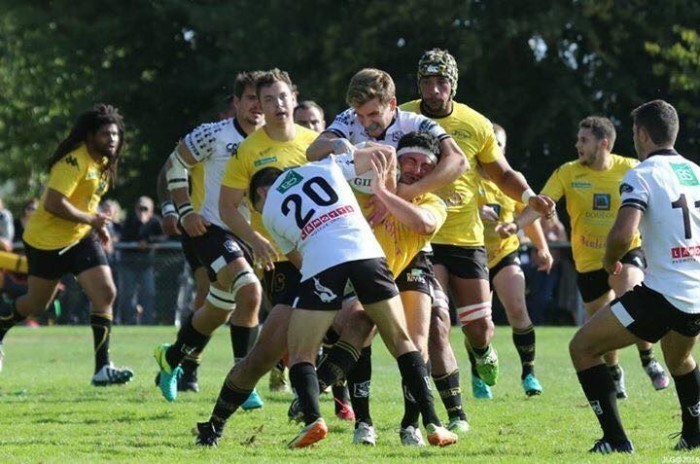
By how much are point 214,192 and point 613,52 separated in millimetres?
19489

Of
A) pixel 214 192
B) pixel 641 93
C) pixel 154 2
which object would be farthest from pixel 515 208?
pixel 154 2

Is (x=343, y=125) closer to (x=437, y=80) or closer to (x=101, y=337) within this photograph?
(x=437, y=80)

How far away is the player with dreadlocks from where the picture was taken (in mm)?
12117

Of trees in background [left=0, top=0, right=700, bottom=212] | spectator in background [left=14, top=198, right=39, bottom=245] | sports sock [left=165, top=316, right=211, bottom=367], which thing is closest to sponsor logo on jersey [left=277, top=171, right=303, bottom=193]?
sports sock [left=165, top=316, right=211, bottom=367]

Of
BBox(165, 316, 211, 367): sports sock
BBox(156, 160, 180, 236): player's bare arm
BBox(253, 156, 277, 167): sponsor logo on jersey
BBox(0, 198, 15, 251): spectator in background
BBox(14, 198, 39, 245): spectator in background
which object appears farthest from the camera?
BBox(14, 198, 39, 245): spectator in background

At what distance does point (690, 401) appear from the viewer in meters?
8.08

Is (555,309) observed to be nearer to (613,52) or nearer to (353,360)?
(613,52)

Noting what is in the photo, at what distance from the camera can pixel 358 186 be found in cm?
838

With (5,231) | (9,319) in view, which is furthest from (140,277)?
(9,319)

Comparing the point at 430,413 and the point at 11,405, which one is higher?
the point at 430,413

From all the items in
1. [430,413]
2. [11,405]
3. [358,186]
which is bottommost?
[11,405]

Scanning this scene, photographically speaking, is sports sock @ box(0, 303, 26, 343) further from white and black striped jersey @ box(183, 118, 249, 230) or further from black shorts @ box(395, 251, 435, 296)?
black shorts @ box(395, 251, 435, 296)

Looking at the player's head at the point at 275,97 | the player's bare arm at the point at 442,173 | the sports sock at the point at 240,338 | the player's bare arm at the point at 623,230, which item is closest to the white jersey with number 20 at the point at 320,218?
the player's bare arm at the point at 442,173

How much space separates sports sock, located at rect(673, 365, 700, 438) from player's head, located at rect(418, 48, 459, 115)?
255 cm
